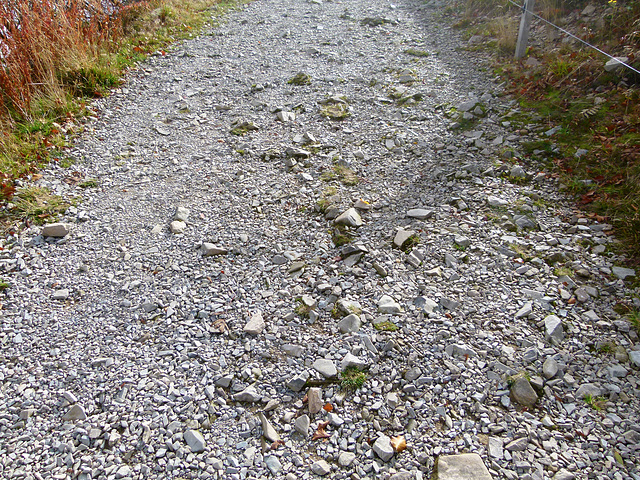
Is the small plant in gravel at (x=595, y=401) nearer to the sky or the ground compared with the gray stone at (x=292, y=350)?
nearer to the ground

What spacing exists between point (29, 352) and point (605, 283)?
18.2ft

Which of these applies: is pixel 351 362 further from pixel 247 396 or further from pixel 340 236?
pixel 340 236

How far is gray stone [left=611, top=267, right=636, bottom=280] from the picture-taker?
4.11 m

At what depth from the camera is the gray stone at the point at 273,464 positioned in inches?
118

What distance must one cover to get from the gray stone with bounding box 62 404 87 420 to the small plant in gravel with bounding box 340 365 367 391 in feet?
6.89

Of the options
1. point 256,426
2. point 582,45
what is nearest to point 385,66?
point 582,45

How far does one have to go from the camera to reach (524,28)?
7629 millimetres

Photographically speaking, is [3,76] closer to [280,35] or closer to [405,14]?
[280,35]

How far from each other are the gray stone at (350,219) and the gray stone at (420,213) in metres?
0.63

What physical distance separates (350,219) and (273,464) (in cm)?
294

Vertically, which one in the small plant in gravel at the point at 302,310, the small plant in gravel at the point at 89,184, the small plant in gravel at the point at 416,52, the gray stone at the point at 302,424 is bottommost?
the gray stone at the point at 302,424

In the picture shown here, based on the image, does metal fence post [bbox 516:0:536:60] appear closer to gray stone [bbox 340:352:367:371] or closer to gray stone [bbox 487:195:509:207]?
gray stone [bbox 487:195:509:207]

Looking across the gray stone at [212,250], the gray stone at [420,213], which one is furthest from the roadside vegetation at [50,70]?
the gray stone at [420,213]

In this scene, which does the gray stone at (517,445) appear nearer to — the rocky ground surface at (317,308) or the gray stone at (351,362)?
the rocky ground surface at (317,308)
